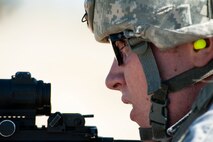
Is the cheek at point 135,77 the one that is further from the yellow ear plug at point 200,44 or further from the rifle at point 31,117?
the rifle at point 31,117

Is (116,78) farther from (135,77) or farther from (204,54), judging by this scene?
(204,54)

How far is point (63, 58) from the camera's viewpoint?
46.5ft

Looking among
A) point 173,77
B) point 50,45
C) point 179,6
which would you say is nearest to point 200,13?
point 179,6

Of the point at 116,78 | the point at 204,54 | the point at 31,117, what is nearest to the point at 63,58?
the point at 31,117

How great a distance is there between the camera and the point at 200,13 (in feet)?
11.6

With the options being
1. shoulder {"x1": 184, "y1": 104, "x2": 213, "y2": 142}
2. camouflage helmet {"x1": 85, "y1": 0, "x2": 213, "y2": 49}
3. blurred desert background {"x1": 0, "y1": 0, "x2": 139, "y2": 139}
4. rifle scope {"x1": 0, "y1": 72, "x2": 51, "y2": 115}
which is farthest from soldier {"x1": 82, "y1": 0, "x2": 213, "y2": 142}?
blurred desert background {"x1": 0, "y1": 0, "x2": 139, "y2": 139}

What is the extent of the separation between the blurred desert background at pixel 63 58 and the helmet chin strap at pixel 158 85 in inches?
264

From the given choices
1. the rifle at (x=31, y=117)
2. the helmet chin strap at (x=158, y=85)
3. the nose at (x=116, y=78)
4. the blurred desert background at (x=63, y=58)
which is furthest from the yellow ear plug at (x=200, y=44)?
the blurred desert background at (x=63, y=58)

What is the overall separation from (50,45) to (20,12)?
291 cm

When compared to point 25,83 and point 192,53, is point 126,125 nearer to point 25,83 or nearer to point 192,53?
point 25,83

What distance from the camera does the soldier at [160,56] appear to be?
3553 millimetres

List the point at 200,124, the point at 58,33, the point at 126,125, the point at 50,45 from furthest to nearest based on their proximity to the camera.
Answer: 1. the point at 58,33
2. the point at 50,45
3. the point at 126,125
4. the point at 200,124

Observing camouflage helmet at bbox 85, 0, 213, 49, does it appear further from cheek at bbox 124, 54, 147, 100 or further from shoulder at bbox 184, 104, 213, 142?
shoulder at bbox 184, 104, 213, 142

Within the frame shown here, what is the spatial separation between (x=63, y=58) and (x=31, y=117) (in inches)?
366
